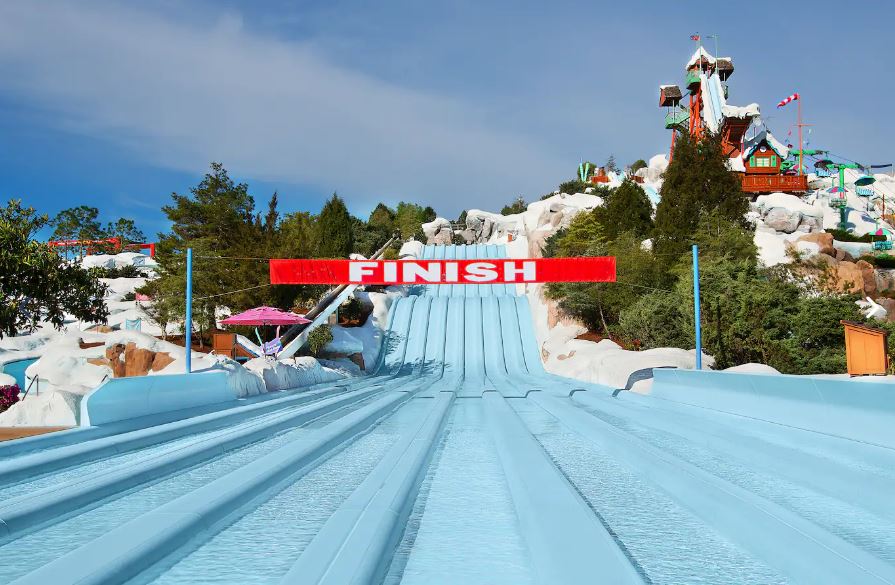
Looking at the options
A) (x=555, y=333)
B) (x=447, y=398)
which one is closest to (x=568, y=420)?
(x=447, y=398)

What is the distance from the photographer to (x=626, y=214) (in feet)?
108

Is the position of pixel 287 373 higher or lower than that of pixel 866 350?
lower

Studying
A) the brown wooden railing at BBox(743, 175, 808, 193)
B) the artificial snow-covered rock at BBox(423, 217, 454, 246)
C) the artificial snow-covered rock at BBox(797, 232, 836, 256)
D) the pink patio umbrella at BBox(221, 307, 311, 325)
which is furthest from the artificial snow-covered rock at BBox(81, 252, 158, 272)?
the brown wooden railing at BBox(743, 175, 808, 193)

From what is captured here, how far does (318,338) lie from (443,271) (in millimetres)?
8015

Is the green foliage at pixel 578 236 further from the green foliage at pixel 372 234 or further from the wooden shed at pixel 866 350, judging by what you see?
the wooden shed at pixel 866 350

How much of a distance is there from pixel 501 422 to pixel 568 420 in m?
0.94

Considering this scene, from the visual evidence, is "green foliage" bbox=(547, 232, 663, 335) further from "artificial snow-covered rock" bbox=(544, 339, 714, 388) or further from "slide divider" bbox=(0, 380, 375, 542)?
"slide divider" bbox=(0, 380, 375, 542)

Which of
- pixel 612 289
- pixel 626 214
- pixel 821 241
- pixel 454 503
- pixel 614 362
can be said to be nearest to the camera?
pixel 454 503

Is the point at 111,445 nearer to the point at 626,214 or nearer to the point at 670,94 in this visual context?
the point at 626,214

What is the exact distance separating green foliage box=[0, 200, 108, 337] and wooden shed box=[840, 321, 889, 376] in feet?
40.2

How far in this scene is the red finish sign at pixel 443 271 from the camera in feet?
50.8

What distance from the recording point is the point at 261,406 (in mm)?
10789

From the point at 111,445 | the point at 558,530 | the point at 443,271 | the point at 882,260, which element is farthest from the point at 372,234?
the point at 558,530

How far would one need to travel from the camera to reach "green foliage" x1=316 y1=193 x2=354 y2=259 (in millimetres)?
A: 40875
